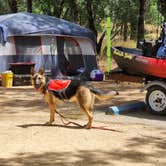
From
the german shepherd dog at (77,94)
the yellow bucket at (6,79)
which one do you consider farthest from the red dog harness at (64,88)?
the yellow bucket at (6,79)

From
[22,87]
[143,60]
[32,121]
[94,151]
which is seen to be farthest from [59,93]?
[22,87]

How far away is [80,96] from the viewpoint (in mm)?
7527

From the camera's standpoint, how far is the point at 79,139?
22.5 feet

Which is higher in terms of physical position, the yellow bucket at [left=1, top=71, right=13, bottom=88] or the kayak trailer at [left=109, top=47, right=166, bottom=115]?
the kayak trailer at [left=109, top=47, right=166, bottom=115]

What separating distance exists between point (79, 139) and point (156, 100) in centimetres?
293

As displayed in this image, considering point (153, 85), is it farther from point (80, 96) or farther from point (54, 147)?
point (54, 147)

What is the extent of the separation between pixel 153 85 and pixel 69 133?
2.73 metres

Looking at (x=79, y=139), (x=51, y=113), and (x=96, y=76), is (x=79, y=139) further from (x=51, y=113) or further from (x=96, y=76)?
(x=96, y=76)

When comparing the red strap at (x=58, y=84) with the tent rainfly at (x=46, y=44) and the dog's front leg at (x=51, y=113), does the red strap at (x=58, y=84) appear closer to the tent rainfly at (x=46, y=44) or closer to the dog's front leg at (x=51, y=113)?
the dog's front leg at (x=51, y=113)

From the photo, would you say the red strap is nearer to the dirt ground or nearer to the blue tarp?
the dirt ground

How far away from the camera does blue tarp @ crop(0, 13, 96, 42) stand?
612 inches

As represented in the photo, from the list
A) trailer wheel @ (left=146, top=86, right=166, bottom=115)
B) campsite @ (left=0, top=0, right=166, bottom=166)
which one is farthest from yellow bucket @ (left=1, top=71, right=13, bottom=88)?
trailer wheel @ (left=146, top=86, right=166, bottom=115)

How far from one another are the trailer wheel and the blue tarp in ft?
23.5

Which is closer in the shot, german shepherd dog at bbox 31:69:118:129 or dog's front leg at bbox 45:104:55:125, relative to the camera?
german shepherd dog at bbox 31:69:118:129
